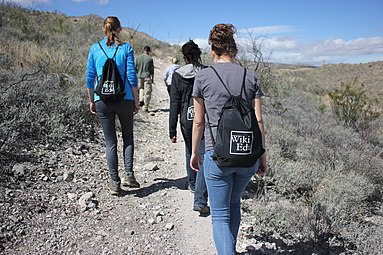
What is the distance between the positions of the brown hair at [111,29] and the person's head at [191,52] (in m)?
0.75

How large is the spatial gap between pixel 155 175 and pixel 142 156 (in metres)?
0.82

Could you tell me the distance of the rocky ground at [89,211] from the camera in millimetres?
3031

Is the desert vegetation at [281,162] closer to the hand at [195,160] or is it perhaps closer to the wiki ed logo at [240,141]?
the hand at [195,160]

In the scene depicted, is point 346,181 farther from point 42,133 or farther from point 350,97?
point 350,97

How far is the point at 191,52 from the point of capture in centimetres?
351

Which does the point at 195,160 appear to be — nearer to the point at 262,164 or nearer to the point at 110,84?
the point at 262,164

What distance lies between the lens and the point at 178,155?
228 inches

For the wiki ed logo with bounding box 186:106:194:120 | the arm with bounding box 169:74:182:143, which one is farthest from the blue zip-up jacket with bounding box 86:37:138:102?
the wiki ed logo with bounding box 186:106:194:120

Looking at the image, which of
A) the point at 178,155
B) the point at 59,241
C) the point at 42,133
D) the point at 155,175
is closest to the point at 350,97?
the point at 178,155

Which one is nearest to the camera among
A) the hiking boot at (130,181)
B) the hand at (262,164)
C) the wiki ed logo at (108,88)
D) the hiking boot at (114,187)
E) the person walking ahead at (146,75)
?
the hand at (262,164)

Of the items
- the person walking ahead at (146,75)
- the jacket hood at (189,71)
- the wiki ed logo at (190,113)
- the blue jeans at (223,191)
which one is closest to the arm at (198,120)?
the blue jeans at (223,191)

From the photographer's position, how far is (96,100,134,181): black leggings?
3.62m

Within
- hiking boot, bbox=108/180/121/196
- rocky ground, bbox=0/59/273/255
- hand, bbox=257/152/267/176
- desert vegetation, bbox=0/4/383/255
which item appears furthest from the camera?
hiking boot, bbox=108/180/121/196

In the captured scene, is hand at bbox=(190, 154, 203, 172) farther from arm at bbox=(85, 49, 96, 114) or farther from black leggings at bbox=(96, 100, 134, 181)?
arm at bbox=(85, 49, 96, 114)
